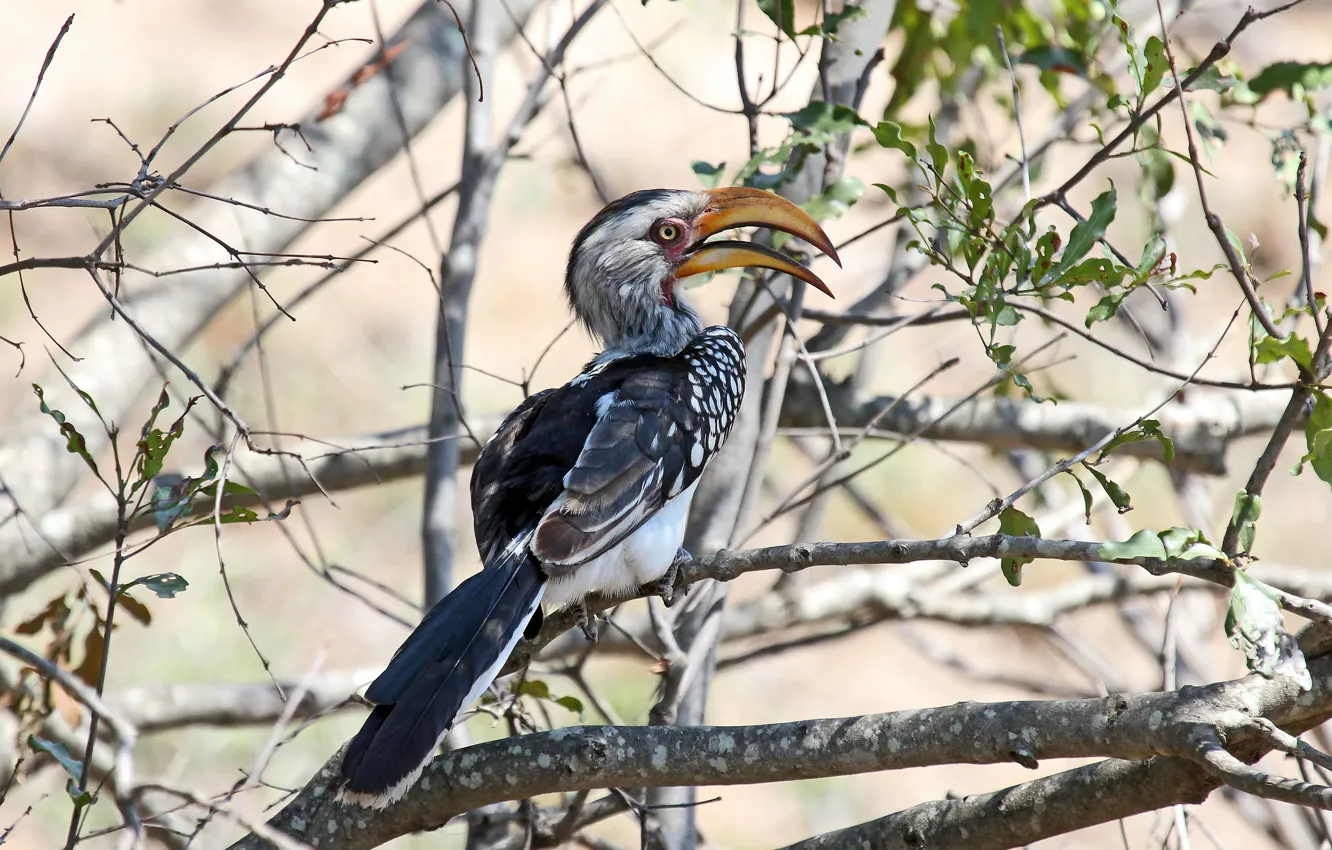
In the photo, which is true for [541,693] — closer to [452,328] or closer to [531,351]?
[452,328]

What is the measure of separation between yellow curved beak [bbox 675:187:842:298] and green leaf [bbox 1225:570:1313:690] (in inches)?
52.8

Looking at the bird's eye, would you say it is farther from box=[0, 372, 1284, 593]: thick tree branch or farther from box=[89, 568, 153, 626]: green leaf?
box=[89, 568, 153, 626]: green leaf

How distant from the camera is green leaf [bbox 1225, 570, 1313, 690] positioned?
1.78m

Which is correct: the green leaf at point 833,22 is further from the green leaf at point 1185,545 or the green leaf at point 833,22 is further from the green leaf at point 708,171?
the green leaf at point 1185,545

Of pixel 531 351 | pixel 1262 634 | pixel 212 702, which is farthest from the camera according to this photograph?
pixel 531 351

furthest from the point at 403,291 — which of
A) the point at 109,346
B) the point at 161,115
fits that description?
the point at 109,346

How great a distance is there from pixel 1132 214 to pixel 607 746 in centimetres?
914

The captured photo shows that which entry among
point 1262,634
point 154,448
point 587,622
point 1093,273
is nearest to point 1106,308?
point 1093,273

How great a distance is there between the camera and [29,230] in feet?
36.2

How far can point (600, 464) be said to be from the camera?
2873mm

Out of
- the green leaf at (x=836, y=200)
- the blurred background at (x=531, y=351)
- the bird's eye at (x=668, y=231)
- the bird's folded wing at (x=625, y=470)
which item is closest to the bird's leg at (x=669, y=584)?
the bird's folded wing at (x=625, y=470)

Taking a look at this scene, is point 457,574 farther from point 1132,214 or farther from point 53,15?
Answer: point 53,15

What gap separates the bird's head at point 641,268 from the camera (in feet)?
12.0

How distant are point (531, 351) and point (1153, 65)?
848cm
